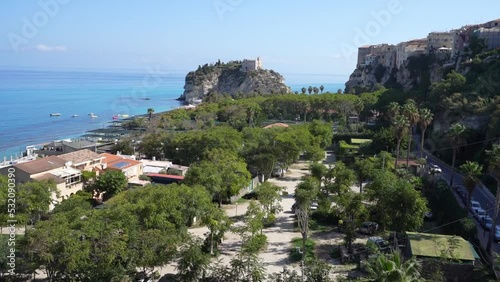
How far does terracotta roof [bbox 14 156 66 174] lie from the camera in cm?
3048

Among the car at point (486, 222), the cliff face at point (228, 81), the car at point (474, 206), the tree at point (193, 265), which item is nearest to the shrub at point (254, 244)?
the tree at point (193, 265)

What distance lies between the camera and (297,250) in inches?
876

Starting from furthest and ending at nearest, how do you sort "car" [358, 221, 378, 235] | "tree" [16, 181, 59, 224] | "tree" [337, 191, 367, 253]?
"car" [358, 221, 378, 235]
"tree" [16, 181, 59, 224]
"tree" [337, 191, 367, 253]

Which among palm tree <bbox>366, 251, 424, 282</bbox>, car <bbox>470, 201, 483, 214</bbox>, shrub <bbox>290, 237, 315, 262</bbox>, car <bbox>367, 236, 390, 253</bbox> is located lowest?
shrub <bbox>290, 237, 315, 262</bbox>

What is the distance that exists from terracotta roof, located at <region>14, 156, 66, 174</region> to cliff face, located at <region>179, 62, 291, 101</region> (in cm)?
11500

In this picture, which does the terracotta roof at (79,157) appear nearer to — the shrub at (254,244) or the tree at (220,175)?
the tree at (220,175)

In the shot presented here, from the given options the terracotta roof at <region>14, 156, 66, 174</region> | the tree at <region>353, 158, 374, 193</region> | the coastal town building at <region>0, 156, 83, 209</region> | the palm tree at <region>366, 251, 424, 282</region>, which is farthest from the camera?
the tree at <region>353, 158, 374, 193</region>

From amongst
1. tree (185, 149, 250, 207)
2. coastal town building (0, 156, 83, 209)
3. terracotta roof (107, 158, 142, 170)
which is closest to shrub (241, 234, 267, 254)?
tree (185, 149, 250, 207)

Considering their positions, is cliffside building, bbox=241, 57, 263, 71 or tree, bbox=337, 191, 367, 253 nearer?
tree, bbox=337, 191, 367, 253

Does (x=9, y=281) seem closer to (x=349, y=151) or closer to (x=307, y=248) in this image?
(x=307, y=248)

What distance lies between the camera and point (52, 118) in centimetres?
10525

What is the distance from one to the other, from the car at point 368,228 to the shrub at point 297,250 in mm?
3643

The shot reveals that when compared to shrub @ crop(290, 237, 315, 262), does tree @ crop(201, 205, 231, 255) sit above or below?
above

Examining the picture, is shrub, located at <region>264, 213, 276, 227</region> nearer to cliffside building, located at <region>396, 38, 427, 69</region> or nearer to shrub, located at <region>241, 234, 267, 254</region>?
shrub, located at <region>241, 234, 267, 254</region>
